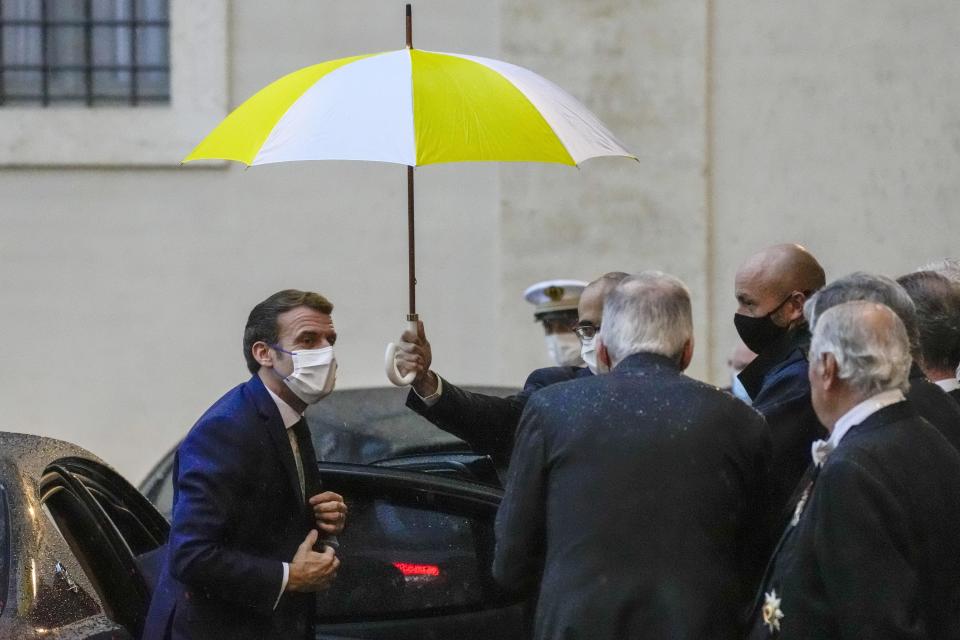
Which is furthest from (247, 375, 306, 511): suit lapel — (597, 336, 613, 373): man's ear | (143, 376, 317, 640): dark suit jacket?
(597, 336, 613, 373): man's ear

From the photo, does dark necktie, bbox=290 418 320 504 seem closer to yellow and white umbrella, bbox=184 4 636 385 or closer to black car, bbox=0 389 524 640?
black car, bbox=0 389 524 640

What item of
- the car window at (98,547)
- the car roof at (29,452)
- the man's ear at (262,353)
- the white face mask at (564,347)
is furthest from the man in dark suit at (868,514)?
the white face mask at (564,347)

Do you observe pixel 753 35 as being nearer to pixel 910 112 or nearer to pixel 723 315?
pixel 910 112

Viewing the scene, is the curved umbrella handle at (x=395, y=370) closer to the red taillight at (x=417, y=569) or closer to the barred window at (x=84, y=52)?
the red taillight at (x=417, y=569)

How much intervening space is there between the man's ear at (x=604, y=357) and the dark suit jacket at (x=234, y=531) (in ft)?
2.73

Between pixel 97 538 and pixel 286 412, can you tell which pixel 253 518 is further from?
pixel 97 538

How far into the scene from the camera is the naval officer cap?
7.27 meters

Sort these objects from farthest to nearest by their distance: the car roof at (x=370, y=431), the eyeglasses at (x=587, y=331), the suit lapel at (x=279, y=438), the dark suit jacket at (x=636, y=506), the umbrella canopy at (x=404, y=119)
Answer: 1. the car roof at (x=370, y=431)
2. the eyeglasses at (x=587, y=331)
3. the umbrella canopy at (x=404, y=119)
4. the suit lapel at (x=279, y=438)
5. the dark suit jacket at (x=636, y=506)

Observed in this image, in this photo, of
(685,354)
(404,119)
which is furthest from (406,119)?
(685,354)

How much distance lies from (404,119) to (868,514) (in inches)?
72.3

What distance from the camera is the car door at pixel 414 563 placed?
4.04 meters

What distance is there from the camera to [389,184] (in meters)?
10.1

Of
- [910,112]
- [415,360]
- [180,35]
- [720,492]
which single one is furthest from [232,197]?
[720,492]

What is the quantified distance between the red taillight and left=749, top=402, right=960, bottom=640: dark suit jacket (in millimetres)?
1142
